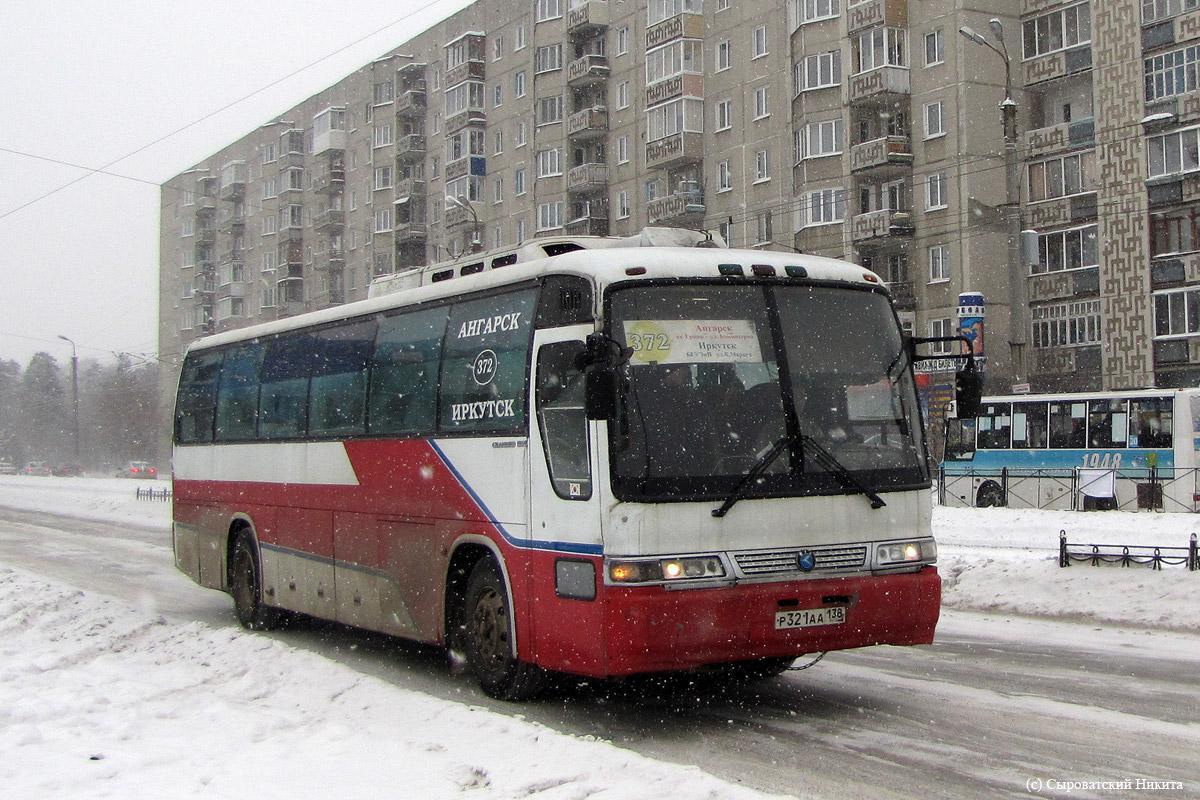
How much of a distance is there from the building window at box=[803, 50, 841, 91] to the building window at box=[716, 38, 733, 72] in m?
5.57

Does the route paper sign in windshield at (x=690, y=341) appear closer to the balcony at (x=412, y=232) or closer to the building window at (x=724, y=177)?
the building window at (x=724, y=177)

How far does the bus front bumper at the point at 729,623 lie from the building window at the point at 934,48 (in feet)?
129

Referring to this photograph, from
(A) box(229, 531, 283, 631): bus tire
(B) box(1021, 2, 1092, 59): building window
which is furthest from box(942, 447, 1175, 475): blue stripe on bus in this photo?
(A) box(229, 531, 283, 631): bus tire

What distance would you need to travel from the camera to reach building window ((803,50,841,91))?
46219 millimetres

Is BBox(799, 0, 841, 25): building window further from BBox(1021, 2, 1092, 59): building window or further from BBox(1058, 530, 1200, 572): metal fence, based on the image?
BBox(1058, 530, 1200, 572): metal fence

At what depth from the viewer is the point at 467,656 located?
32.0 ft

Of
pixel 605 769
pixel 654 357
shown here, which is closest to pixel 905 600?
pixel 654 357

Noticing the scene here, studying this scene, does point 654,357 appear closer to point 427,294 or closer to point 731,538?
point 731,538

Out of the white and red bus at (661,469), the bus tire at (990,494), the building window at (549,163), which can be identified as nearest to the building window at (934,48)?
the bus tire at (990,494)

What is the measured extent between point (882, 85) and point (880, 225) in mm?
4671

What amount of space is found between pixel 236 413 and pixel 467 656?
5997mm

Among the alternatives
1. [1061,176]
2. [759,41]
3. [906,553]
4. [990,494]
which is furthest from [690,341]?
[759,41]

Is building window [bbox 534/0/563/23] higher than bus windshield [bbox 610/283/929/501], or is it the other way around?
building window [bbox 534/0/563/23]

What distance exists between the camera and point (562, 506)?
27.7 ft
